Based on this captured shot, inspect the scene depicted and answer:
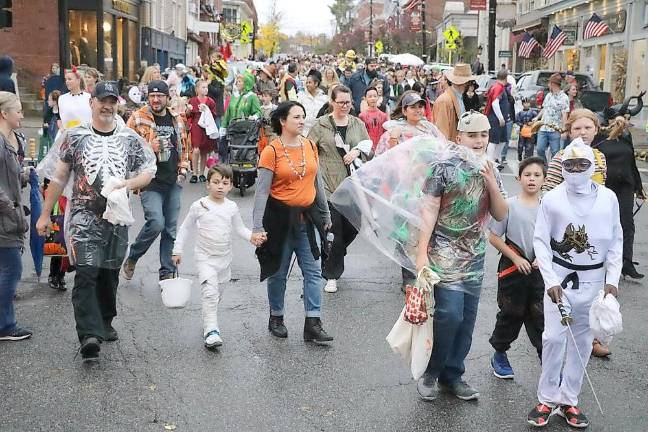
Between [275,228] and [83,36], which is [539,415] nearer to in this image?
[275,228]

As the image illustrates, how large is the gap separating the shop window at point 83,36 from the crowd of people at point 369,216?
77.0 feet

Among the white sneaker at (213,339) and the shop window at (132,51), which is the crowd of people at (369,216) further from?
the shop window at (132,51)

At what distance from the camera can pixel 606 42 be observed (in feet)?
112

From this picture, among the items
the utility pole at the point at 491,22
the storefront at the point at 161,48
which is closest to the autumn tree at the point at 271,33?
the storefront at the point at 161,48

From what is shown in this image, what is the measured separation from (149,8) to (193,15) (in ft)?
57.7

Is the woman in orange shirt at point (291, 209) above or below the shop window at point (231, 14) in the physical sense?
below

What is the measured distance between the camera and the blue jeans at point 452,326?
491 centimetres

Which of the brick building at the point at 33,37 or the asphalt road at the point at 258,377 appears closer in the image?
the asphalt road at the point at 258,377

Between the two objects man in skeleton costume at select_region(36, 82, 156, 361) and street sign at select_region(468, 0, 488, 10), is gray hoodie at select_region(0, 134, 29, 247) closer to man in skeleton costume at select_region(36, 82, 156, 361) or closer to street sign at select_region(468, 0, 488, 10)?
man in skeleton costume at select_region(36, 82, 156, 361)

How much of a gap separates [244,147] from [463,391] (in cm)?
887

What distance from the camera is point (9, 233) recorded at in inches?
244

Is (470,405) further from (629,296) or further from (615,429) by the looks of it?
(629,296)

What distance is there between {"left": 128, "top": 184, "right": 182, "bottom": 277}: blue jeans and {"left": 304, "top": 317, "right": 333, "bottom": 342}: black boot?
6.35 ft

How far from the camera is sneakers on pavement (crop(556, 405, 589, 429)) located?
4801 mm
